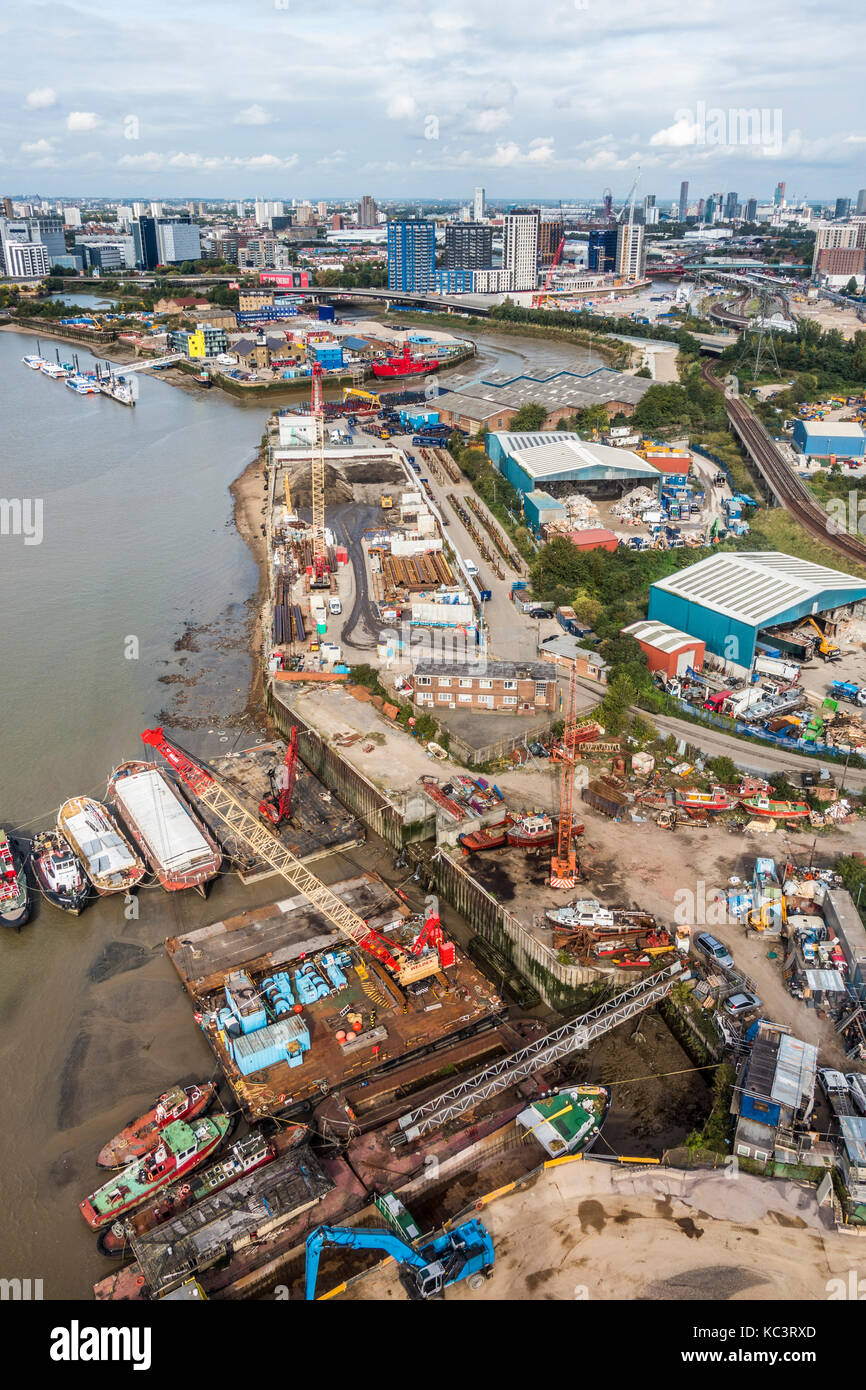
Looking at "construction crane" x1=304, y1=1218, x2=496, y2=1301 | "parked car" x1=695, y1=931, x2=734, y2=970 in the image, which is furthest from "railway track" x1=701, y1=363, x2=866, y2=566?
"construction crane" x1=304, y1=1218, x2=496, y2=1301

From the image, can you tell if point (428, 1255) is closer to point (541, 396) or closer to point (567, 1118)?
point (567, 1118)

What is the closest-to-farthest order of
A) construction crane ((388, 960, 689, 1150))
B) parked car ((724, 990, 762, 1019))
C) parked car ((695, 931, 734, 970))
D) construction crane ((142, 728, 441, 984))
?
construction crane ((388, 960, 689, 1150)) < parked car ((724, 990, 762, 1019)) < parked car ((695, 931, 734, 970)) < construction crane ((142, 728, 441, 984))

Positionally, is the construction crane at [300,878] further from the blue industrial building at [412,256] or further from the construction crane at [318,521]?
the blue industrial building at [412,256]

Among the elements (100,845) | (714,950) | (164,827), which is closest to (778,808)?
(714,950)

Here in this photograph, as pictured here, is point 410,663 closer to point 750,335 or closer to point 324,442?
point 324,442

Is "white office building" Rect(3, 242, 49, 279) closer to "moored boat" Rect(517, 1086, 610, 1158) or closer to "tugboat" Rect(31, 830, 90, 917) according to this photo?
"tugboat" Rect(31, 830, 90, 917)

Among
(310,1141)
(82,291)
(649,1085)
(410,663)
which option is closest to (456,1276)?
(310,1141)

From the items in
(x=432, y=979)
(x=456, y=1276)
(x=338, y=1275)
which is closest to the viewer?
(x=456, y=1276)
